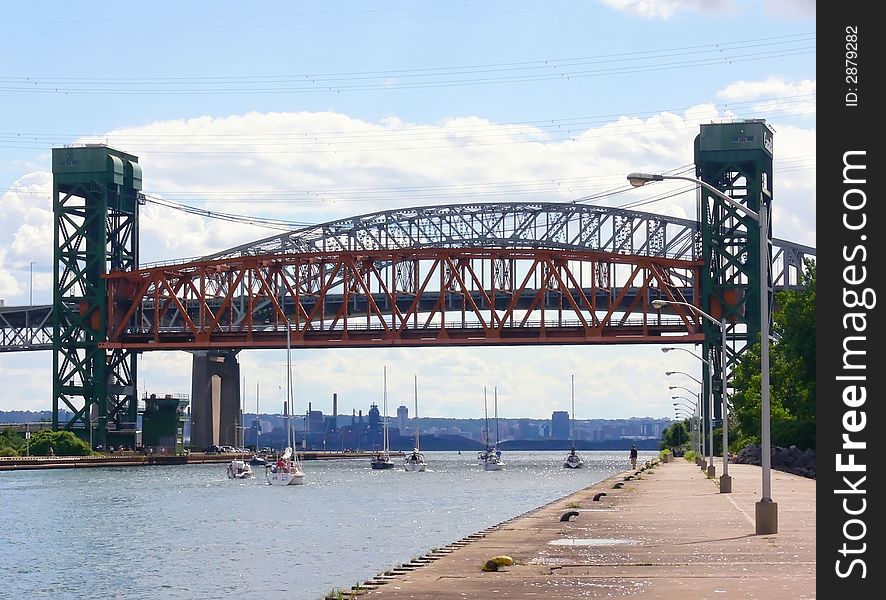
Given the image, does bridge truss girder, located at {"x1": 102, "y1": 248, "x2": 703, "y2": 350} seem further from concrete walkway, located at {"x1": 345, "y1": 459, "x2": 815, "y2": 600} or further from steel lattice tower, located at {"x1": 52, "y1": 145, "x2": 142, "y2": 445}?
concrete walkway, located at {"x1": 345, "y1": 459, "x2": 815, "y2": 600}

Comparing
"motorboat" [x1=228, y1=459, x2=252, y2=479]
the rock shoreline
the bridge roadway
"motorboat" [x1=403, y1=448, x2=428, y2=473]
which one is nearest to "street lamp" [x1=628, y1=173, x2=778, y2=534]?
the rock shoreline

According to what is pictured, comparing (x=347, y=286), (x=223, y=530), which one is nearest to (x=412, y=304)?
(x=347, y=286)

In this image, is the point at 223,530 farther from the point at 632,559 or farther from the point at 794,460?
the point at 794,460

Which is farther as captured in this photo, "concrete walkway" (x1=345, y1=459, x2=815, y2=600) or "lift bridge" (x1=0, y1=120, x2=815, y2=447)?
"lift bridge" (x1=0, y1=120, x2=815, y2=447)

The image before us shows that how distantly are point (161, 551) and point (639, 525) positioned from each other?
22051mm

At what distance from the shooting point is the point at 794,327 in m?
120

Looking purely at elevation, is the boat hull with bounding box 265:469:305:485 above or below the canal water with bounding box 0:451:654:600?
below

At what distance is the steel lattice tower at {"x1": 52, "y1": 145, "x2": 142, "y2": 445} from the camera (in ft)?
583

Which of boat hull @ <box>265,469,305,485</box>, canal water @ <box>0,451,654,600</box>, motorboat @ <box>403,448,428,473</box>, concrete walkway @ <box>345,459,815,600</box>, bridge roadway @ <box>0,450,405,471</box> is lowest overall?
motorboat @ <box>403,448,428,473</box>

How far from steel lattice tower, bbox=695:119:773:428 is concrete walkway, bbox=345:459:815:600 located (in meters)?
105

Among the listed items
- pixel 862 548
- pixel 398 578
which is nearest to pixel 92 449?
pixel 398 578

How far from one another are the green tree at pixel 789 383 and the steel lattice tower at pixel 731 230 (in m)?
20.6

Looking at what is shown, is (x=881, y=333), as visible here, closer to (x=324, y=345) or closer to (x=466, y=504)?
(x=466, y=504)

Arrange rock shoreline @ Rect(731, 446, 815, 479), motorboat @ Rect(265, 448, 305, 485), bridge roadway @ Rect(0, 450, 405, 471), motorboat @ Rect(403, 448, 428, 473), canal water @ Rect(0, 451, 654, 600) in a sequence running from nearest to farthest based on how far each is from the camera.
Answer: canal water @ Rect(0, 451, 654, 600) < rock shoreline @ Rect(731, 446, 815, 479) < motorboat @ Rect(265, 448, 305, 485) < bridge roadway @ Rect(0, 450, 405, 471) < motorboat @ Rect(403, 448, 428, 473)
